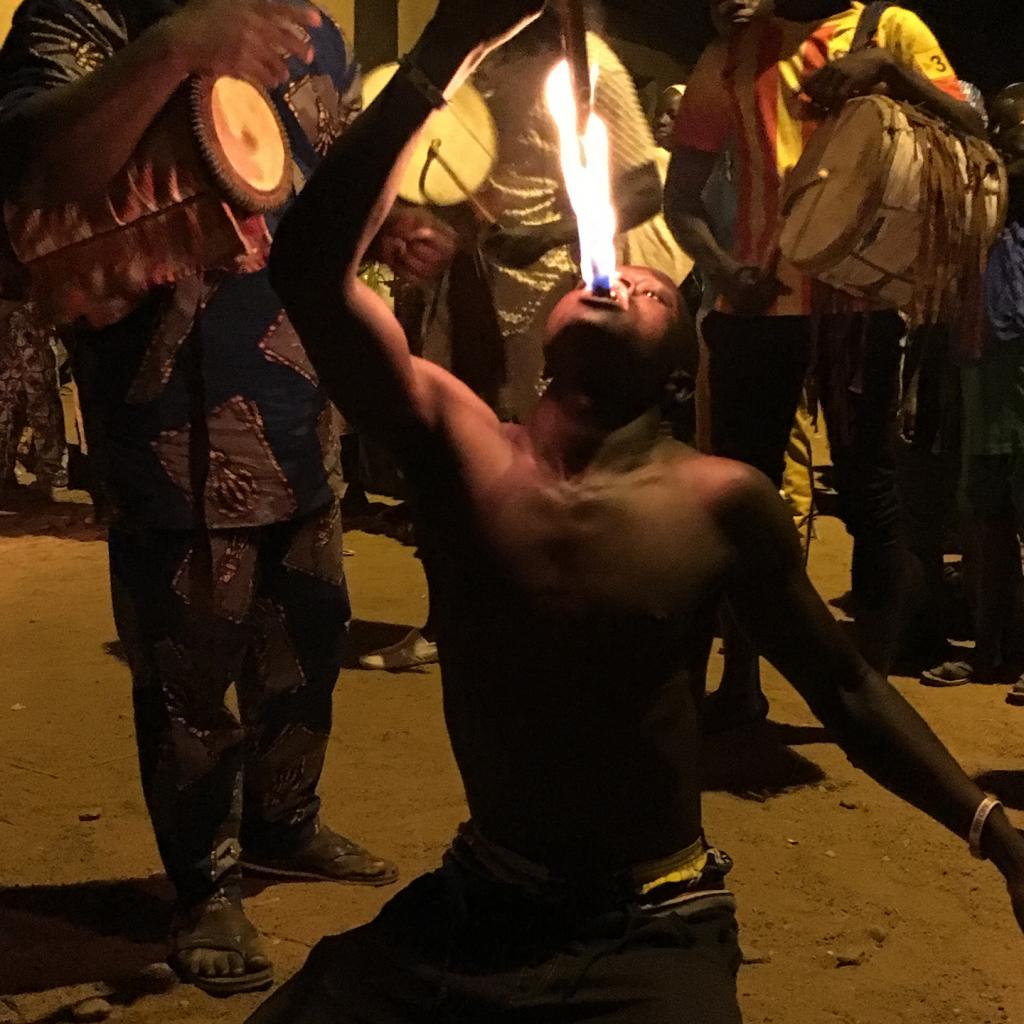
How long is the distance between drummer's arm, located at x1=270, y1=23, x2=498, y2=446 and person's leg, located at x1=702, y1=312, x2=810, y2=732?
184 centimetres

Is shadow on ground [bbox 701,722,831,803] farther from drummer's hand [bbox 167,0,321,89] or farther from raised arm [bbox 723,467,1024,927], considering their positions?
drummer's hand [bbox 167,0,321,89]

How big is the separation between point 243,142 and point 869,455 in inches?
76.4

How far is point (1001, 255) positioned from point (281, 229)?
309 centimetres

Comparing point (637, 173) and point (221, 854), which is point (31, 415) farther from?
point (221, 854)

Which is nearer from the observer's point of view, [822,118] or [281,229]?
[281,229]

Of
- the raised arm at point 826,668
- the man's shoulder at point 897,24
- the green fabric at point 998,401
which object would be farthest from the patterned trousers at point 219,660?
the green fabric at point 998,401

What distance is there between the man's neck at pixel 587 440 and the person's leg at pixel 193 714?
36.5 inches

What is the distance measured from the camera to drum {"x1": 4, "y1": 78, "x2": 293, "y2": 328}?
214 centimetres

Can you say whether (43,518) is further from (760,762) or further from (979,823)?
(979,823)

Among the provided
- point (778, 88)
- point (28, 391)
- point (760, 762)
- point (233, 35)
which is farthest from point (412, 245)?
point (28, 391)

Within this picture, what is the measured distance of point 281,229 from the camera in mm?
Result: 1664

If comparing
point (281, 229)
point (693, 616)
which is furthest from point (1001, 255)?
point (281, 229)

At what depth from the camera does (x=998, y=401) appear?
4.27 m

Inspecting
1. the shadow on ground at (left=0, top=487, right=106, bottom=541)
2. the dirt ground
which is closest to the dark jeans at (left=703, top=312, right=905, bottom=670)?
the dirt ground
